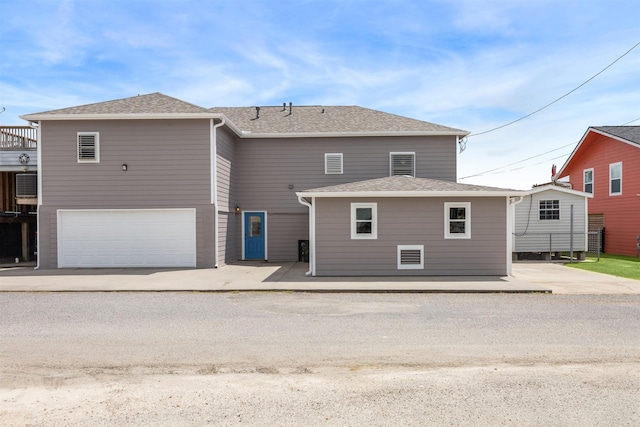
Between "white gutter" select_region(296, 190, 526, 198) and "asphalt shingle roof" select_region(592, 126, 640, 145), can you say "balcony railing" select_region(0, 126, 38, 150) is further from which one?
"asphalt shingle roof" select_region(592, 126, 640, 145)

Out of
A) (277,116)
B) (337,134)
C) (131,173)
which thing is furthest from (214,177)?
(277,116)

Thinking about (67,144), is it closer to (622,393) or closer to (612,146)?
(622,393)

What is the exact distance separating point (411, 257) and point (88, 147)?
12044 millimetres

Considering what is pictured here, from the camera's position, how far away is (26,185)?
720 inches

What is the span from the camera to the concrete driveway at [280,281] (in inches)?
465

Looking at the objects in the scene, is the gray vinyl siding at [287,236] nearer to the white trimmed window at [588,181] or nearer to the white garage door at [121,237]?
the white garage door at [121,237]

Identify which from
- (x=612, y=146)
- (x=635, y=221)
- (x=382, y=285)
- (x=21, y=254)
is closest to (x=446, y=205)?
(x=382, y=285)

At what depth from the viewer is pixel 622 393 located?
4.81m

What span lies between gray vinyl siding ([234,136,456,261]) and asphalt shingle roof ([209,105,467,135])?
1.31 feet

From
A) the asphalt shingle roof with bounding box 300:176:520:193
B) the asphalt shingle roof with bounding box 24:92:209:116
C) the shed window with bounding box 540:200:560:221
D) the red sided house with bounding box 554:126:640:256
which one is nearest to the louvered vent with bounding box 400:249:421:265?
the asphalt shingle roof with bounding box 300:176:520:193

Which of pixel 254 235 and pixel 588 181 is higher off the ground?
pixel 588 181

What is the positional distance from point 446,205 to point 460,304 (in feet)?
16.8

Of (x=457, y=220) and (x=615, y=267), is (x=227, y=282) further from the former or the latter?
(x=615, y=267)

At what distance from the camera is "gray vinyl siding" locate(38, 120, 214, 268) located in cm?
1658
